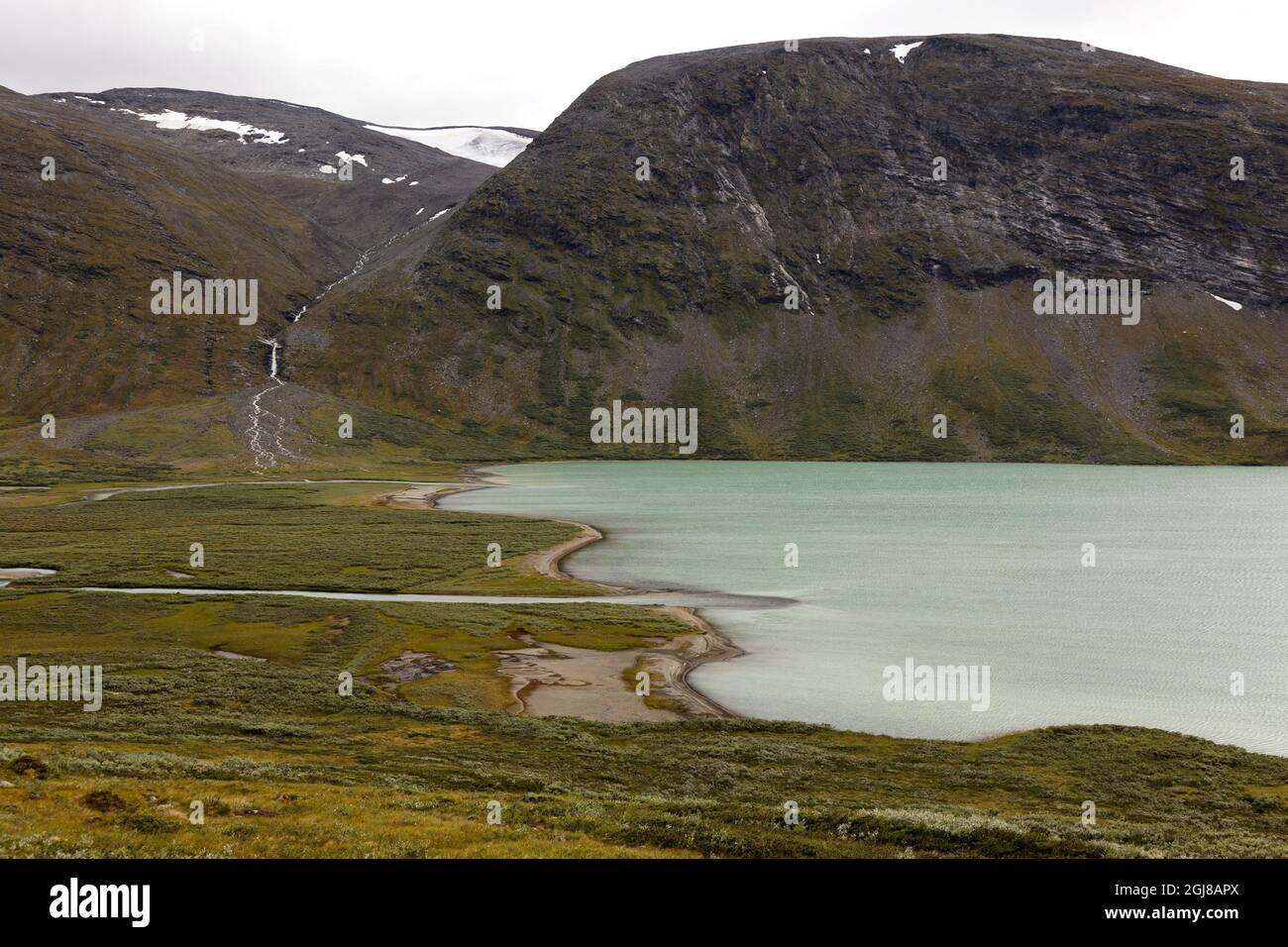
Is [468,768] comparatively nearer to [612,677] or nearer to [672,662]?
[612,677]

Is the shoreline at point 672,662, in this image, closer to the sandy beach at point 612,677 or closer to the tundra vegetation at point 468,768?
the sandy beach at point 612,677

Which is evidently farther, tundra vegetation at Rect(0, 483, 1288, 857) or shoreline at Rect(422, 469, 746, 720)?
shoreline at Rect(422, 469, 746, 720)

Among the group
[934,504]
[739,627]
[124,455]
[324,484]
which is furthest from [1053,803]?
[124,455]

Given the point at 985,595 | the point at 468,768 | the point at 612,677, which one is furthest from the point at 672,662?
the point at 985,595

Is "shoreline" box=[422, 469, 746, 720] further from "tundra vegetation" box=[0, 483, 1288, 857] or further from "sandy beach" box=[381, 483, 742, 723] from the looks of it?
"tundra vegetation" box=[0, 483, 1288, 857]

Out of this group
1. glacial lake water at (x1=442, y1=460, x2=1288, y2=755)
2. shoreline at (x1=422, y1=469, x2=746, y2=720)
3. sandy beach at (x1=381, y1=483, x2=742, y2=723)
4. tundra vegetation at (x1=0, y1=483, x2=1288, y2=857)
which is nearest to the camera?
tundra vegetation at (x1=0, y1=483, x2=1288, y2=857)

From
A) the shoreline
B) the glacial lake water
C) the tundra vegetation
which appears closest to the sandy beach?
the shoreline

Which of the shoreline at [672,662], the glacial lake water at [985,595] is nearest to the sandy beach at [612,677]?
the shoreline at [672,662]

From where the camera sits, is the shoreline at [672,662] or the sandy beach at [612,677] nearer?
the sandy beach at [612,677]
